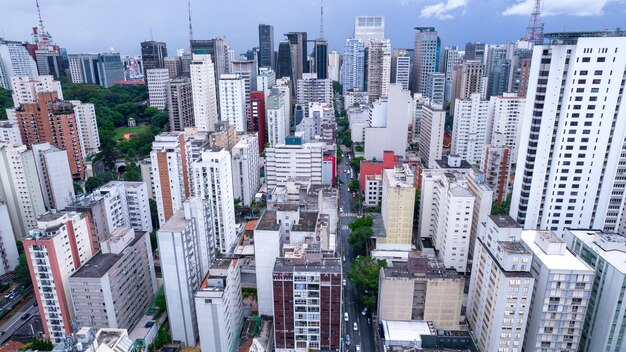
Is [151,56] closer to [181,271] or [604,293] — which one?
[181,271]

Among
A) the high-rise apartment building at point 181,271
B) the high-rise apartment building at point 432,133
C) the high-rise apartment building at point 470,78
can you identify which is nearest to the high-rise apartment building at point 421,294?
the high-rise apartment building at point 181,271

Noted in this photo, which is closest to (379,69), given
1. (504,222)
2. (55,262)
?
(504,222)

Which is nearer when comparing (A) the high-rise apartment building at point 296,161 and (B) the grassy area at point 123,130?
(A) the high-rise apartment building at point 296,161

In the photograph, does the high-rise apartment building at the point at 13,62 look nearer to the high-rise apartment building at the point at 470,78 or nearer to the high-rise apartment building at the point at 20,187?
the high-rise apartment building at the point at 20,187

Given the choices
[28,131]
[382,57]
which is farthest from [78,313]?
[382,57]

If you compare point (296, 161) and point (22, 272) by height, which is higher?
point (296, 161)

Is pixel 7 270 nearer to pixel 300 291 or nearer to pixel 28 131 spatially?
pixel 28 131
